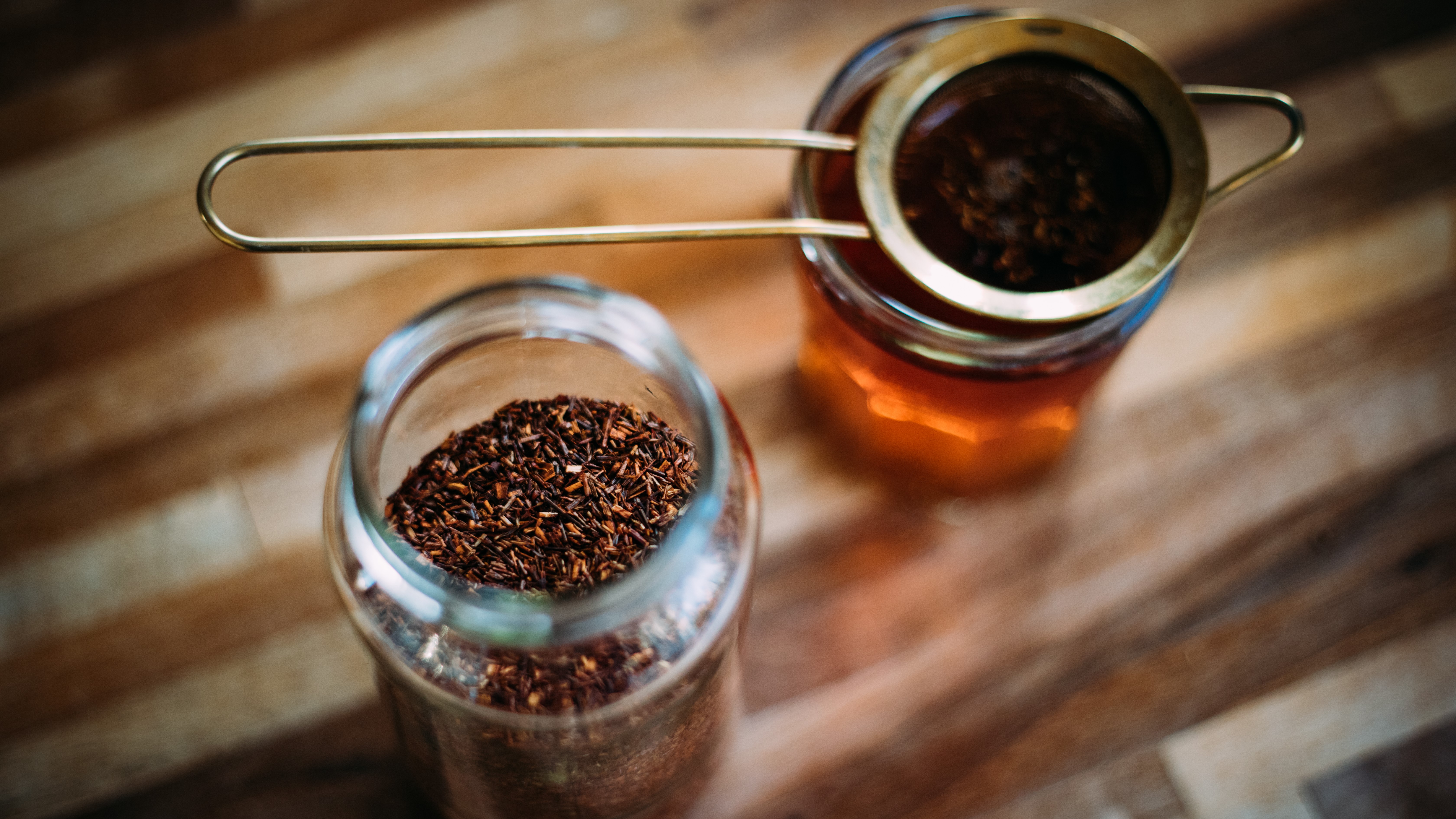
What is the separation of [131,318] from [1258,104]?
929mm

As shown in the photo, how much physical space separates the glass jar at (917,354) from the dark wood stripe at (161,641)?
46 cm

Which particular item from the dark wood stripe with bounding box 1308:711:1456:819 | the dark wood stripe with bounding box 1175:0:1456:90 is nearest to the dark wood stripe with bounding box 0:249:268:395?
the dark wood stripe with bounding box 1175:0:1456:90

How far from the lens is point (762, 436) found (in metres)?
0.82

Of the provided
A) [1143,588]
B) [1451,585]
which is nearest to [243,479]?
[1143,588]

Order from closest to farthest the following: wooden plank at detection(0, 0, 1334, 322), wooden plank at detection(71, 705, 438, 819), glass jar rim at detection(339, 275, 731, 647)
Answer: glass jar rim at detection(339, 275, 731, 647)
wooden plank at detection(71, 705, 438, 819)
wooden plank at detection(0, 0, 1334, 322)

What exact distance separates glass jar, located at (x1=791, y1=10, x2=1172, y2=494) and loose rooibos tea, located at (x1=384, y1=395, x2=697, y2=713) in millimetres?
167

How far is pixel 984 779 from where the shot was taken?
0.76 meters

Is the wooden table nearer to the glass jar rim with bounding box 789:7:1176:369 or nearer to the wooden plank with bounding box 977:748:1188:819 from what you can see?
the wooden plank with bounding box 977:748:1188:819

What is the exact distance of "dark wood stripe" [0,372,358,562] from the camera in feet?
2.66

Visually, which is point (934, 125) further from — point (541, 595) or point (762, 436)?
point (541, 595)

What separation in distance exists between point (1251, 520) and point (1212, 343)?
0.16 metres

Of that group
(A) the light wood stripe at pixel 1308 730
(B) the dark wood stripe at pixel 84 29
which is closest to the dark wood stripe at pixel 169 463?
(B) the dark wood stripe at pixel 84 29

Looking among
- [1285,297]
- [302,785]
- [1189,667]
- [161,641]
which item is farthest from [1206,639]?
[161,641]

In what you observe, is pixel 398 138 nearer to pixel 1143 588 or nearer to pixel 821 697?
pixel 821 697
